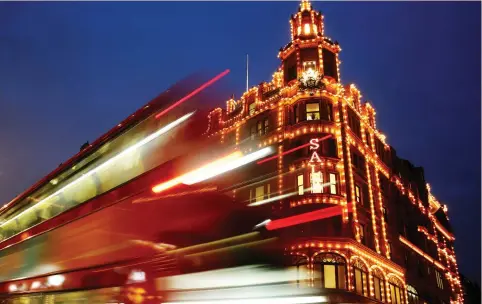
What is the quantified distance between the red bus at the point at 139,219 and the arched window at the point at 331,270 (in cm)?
1465

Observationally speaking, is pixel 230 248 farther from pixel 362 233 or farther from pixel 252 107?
pixel 252 107

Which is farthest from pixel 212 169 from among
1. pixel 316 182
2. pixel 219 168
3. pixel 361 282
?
pixel 361 282

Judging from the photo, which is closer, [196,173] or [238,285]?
[238,285]

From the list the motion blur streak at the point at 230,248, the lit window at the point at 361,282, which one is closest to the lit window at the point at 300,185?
the lit window at the point at 361,282

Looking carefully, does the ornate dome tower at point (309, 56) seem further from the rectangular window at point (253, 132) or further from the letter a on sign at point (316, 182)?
the letter a on sign at point (316, 182)

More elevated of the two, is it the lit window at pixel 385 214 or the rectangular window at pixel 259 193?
the rectangular window at pixel 259 193

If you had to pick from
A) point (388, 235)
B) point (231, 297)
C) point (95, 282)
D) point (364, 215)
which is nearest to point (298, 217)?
point (231, 297)

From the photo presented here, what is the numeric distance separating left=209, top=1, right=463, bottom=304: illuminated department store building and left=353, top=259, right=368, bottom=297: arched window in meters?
0.05

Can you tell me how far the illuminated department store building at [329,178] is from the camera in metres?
21.2

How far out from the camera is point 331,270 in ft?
68.4

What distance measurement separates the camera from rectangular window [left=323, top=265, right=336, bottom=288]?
809 inches

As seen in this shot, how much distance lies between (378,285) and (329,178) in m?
6.68

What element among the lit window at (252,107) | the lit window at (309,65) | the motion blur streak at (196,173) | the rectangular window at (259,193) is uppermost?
the lit window at (309,65)

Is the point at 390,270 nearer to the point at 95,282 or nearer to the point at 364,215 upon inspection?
the point at 364,215
